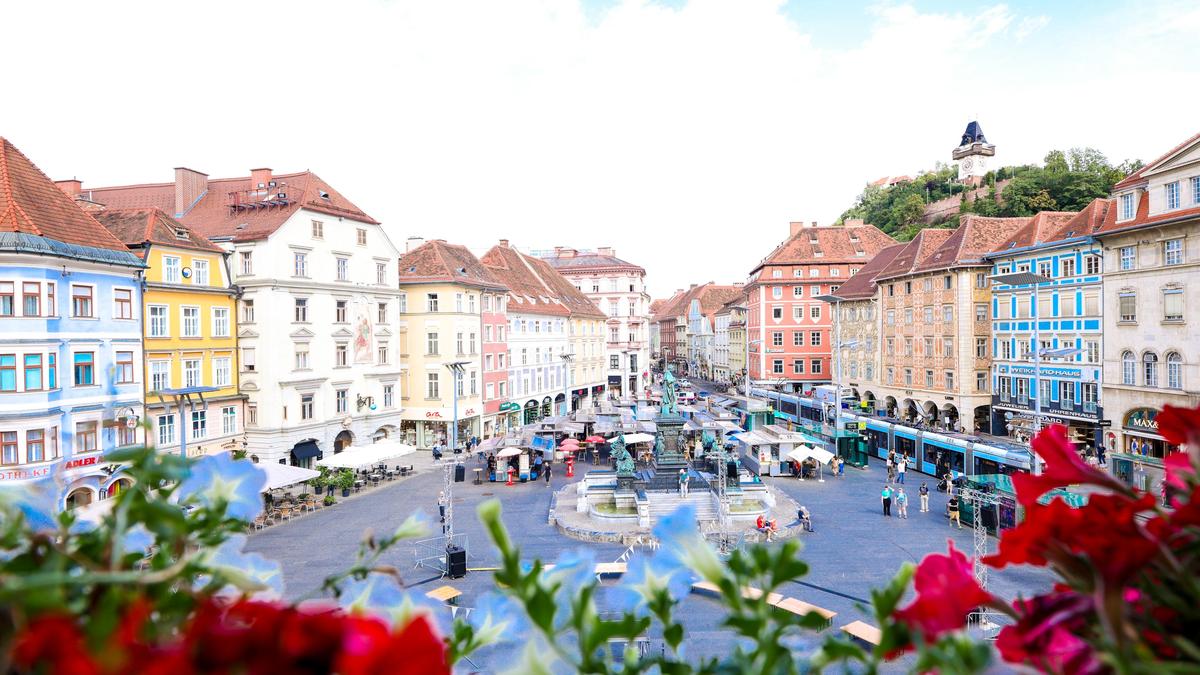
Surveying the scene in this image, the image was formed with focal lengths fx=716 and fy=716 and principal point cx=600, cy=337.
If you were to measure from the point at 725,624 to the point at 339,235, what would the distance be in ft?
123

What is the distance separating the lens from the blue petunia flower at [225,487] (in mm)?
1550

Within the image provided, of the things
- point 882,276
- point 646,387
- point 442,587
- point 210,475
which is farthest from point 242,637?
point 646,387

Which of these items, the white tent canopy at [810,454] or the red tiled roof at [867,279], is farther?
the red tiled roof at [867,279]

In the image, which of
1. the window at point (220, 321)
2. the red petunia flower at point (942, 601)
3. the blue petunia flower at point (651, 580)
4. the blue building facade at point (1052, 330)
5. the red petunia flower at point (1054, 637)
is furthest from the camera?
the blue building facade at point (1052, 330)

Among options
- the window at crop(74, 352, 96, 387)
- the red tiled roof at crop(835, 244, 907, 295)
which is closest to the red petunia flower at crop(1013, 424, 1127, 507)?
the window at crop(74, 352, 96, 387)

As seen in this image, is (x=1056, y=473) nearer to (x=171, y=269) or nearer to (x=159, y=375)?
(x=159, y=375)

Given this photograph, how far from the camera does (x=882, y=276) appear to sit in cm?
4706

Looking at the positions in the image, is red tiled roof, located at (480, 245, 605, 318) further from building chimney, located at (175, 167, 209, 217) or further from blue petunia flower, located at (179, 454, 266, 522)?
blue petunia flower, located at (179, 454, 266, 522)

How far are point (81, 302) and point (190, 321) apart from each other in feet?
18.3

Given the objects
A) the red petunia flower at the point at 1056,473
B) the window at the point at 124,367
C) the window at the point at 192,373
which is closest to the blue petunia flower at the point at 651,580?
the red petunia flower at the point at 1056,473

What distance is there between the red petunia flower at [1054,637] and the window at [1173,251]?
112ft

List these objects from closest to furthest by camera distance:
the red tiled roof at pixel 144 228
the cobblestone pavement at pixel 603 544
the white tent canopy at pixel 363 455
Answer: the cobblestone pavement at pixel 603 544
the red tiled roof at pixel 144 228
the white tent canopy at pixel 363 455

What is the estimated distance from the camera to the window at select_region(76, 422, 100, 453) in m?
23.0

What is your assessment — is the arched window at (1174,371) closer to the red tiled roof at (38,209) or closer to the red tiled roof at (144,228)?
the red tiled roof at (144,228)
